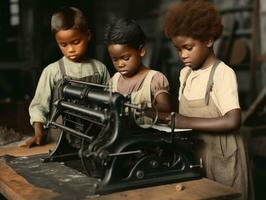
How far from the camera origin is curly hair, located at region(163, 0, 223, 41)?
2.20 m

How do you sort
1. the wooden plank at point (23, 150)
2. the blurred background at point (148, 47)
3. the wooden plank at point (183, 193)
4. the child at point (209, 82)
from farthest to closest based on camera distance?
1. the blurred background at point (148, 47)
2. the wooden plank at point (23, 150)
3. the child at point (209, 82)
4. the wooden plank at point (183, 193)

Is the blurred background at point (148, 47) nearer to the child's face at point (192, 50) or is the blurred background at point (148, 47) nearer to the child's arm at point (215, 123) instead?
the child's face at point (192, 50)

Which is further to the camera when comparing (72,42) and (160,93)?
(72,42)

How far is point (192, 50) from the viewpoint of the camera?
2.22m

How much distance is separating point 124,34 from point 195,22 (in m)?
0.34

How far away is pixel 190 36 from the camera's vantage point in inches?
86.7

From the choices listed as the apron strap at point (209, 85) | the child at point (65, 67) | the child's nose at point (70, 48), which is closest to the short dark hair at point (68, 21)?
the child at point (65, 67)

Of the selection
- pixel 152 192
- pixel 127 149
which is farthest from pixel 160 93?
pixel 152 192

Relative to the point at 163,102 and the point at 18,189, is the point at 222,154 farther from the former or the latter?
the point at 18,189

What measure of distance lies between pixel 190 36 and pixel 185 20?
80 mm

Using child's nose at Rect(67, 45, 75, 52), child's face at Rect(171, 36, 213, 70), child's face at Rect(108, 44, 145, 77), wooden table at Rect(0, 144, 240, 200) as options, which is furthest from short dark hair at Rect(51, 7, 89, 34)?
wooden table at Rect(0, 144, 240, 200)

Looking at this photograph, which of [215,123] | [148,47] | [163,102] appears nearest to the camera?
[215,123]

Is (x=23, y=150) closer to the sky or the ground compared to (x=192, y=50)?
closer to the ground

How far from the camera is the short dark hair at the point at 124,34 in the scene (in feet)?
7.57
